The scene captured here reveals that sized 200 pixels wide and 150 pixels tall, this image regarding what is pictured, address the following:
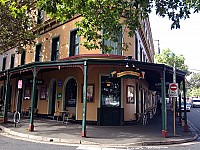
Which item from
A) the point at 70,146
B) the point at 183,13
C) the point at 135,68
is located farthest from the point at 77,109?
the point at 183,13

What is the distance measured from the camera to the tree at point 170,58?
4559 centimetres

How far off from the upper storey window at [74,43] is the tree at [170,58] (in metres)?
32.5

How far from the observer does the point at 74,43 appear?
15.3 metres

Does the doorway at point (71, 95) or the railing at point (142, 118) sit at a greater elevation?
the doorway at point (71, 95)

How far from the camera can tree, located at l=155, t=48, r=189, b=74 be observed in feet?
150

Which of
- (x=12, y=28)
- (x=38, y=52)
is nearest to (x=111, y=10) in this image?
(x=12, y=28)

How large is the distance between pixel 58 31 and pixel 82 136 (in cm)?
927

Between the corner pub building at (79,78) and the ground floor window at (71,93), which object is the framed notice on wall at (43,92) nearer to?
the corner pub building at (79,78)

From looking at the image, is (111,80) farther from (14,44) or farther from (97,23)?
(14,44)

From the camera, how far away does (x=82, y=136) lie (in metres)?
9.85

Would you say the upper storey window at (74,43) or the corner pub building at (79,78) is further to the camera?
the upper storey window at (74,43)

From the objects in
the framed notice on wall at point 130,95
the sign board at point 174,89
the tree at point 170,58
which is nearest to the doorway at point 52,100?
the framed notice on wall at point 130,95

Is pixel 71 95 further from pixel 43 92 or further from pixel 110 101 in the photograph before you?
pixel 43 92

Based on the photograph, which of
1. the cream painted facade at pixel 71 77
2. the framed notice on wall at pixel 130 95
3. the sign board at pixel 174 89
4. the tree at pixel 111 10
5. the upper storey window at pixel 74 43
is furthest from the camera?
the upper storey window at pixel 74 43
